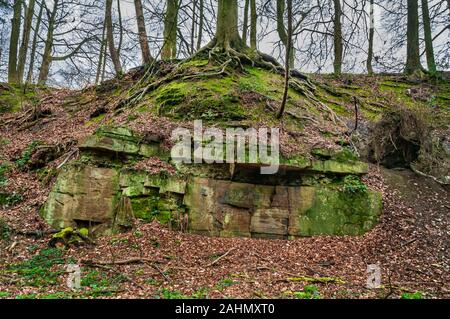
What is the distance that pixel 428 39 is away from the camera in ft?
41.7

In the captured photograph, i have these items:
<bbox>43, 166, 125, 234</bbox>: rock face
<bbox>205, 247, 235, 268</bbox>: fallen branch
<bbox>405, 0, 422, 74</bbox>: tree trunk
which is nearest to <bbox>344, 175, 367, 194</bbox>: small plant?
<bbox>205, 247, 235, 268</bbox>: fallen branch

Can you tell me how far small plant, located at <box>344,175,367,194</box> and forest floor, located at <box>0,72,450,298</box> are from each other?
440 mm

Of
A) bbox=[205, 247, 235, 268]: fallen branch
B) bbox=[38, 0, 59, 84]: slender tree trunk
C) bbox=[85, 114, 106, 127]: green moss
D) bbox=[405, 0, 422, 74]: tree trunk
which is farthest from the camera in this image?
bbox=[38, 0, 59, 84]: slender tree trunk

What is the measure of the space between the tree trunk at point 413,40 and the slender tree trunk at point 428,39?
45cm

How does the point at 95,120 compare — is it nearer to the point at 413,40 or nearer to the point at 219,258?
the point at 219,258

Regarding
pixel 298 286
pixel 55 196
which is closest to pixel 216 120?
pixel 55 196

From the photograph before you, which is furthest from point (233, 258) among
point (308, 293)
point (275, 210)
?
point (275, 210)

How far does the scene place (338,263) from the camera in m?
5.43

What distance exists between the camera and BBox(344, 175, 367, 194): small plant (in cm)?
682

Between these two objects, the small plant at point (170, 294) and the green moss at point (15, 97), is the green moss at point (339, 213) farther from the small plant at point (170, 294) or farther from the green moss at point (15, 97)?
the green moss at point (15, 97)

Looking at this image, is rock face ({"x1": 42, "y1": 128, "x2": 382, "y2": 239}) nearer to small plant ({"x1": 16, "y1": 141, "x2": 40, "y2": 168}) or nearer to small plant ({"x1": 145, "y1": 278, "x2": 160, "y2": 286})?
small plant ({"x1": 145, "y1": 278, "x2": 160, "y2": 286})

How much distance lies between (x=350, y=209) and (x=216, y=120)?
3331 millimetres
